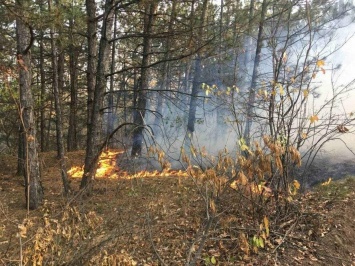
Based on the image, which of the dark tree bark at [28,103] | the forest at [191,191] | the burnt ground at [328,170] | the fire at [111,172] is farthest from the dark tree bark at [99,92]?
the burnt ground at [328,170]

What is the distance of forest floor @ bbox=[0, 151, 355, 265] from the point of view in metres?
3.82

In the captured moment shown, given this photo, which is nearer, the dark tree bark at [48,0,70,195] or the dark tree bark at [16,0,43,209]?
the dark tree bark at [16,0,43,209]

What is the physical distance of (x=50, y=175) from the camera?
11.3m

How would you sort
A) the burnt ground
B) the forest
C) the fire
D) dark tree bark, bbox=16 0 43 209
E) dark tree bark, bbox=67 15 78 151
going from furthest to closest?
dark tree bark, bbox=67 15 78 151, the burnt ground, the fire, dark tree bark, bbox=16 0 43 209, the forest

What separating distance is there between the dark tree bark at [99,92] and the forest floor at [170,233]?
1.02m

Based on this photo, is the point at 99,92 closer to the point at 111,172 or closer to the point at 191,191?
the point at 191,191

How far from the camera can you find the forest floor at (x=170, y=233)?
382 cm

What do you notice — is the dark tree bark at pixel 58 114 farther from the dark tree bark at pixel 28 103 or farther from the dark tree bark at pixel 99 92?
the dark tree bark at pixel 28 103

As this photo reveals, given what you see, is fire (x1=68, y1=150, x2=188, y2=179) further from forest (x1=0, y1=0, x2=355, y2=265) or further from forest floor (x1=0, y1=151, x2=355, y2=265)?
forest floor (x1=0, y1=151, x2=355, y2=265)

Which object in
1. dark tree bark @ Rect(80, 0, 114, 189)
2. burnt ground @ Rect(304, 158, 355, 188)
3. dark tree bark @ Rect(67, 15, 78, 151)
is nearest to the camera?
dark tree bark @ Rect(80, 0, 114, 189)

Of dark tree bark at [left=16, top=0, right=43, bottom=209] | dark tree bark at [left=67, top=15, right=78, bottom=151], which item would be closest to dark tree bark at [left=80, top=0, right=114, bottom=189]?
dark tree bark at [left=16, top=0, right=43, bottom=209]

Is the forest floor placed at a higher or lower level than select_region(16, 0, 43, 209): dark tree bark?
lower

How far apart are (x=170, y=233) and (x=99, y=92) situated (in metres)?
4.13

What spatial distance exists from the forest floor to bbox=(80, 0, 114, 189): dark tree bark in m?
1.02
